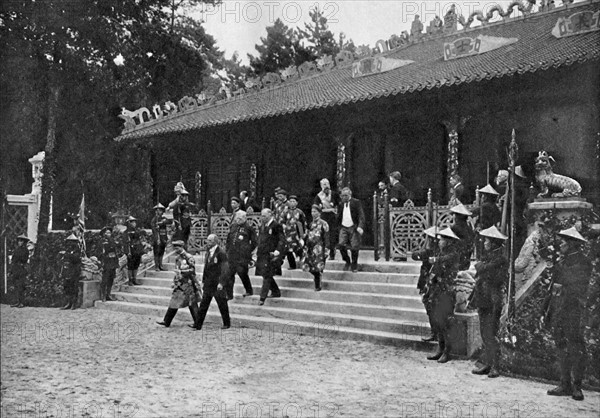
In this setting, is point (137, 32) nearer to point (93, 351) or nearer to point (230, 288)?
point (230, 288)

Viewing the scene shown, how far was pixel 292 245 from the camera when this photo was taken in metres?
11.0

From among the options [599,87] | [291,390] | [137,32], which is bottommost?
[291,390]

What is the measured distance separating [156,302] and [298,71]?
9.33 metres

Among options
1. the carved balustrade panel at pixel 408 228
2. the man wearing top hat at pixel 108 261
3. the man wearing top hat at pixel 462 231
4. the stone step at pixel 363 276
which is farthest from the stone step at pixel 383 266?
the man wearing top hat at pixel 108 261

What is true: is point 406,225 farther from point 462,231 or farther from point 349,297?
point 462,231

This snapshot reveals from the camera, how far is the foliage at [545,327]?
19.2ft

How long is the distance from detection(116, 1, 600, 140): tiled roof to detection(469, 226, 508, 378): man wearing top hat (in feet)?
18.0

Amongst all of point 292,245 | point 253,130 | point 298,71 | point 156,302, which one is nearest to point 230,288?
point 292,245

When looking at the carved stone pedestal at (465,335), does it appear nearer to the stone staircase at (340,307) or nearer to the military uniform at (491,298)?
the stone staircase at (340,307)

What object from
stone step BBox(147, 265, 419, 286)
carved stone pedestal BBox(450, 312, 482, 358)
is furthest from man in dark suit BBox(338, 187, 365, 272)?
carved stone pedestal BBox(450, 312, 482, 358)

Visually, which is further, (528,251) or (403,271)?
(403,271)

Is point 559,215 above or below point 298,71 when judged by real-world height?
below

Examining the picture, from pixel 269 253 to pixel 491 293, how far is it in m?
4.69

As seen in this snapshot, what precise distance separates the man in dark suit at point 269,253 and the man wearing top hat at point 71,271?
4395mm
